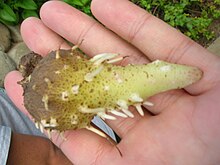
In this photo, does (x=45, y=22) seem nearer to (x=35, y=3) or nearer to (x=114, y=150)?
(x=114, y=150)

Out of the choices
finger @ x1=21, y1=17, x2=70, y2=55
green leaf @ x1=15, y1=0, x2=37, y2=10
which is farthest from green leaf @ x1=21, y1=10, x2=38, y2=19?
finger @ x1=21, y1=17, x2=70, y2=55

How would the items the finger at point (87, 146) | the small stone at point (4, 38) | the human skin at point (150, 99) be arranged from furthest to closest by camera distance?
1. the small stone at point (4, 38)
2. the finger at point (87, 146)
3. the human skin at point (150, 99)

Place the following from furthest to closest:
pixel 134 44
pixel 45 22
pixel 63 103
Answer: pixel 45 22 < pixel 134 44 < pixel 63 103

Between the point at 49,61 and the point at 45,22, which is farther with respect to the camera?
the point at 45,22

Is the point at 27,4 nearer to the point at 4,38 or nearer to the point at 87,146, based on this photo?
the point at 4,38

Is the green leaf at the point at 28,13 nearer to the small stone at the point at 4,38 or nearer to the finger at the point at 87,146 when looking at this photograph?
the small stone at the point at 4,38

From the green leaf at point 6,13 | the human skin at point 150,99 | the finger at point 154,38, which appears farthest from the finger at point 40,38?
the green leaf at point 6,13

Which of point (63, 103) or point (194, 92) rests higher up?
point (194, 92)

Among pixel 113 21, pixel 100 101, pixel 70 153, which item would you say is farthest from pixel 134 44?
pixel 70 153
